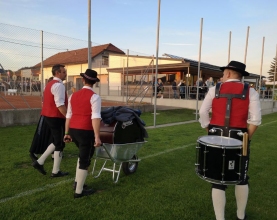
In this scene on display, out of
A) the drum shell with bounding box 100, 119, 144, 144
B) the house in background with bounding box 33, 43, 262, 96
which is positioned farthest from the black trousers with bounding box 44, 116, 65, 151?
the house in background with bounding box 33, 43, 262, 96

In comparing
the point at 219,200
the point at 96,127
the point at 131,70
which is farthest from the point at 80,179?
the point at 131,70

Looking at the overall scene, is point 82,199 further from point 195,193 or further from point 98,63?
point 98,63

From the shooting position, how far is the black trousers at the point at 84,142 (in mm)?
3842

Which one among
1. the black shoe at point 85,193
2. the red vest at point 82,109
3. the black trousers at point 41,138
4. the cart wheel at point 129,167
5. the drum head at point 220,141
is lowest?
the black shoe at point 85,193

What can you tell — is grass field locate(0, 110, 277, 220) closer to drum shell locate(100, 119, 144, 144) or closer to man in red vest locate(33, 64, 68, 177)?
man in red vest locate(33, 64, 68, 177)

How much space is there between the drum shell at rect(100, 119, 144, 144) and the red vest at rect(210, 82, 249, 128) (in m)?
1.82

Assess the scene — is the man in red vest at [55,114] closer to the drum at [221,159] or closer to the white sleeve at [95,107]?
the white sleeve at [95,107]

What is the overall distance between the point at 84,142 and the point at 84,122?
0.30 meters

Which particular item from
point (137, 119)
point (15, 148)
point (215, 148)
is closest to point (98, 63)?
point (15, 148)

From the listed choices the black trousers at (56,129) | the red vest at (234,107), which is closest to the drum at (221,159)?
the red vest at (234,107)

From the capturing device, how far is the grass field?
3.48m

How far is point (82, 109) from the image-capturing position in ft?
12.4

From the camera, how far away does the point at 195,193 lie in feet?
13.9

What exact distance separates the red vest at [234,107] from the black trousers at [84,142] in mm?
1885
